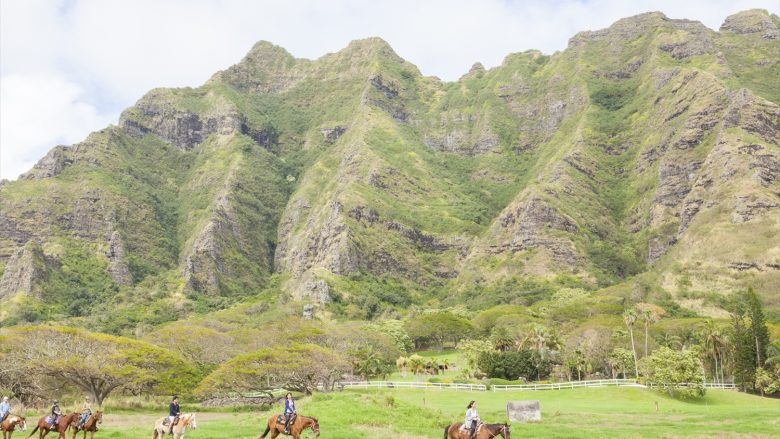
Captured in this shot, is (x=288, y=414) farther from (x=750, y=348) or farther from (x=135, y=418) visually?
(x=750, y=348)

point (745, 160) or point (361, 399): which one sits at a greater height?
point (745, 160)

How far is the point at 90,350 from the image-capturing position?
64.1 m

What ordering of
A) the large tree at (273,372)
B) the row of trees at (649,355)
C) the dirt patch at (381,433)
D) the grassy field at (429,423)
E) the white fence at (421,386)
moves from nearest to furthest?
the dirt patch at (381,433) → the grassy field at (429,423) → the large tree at (273,372) → the row of trees at (649,355) → the white fence at (421,386)

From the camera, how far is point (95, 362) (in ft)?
191

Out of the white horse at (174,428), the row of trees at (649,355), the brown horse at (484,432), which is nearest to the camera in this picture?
the brown horse at (484,432)

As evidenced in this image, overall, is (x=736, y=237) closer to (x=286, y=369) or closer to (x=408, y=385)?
(x=408, y=385)

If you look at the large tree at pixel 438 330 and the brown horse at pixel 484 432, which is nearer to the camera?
the brown horse at pixel 484 432

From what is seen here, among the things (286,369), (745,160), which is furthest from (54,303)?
(745,160)

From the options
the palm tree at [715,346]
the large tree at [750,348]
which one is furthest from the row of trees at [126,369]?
the palm tree at [715,346]

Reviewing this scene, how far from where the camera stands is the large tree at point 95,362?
5747cm

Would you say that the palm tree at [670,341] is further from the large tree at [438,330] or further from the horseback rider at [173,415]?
the horseback rider at [173,415]

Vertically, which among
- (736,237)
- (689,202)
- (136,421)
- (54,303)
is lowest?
(136,421)

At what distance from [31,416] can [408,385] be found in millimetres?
42172

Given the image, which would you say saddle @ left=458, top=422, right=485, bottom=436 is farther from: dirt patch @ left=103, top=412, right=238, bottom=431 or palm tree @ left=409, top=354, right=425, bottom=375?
palm tree @ left=409, top=354, right=425, bottom=375
